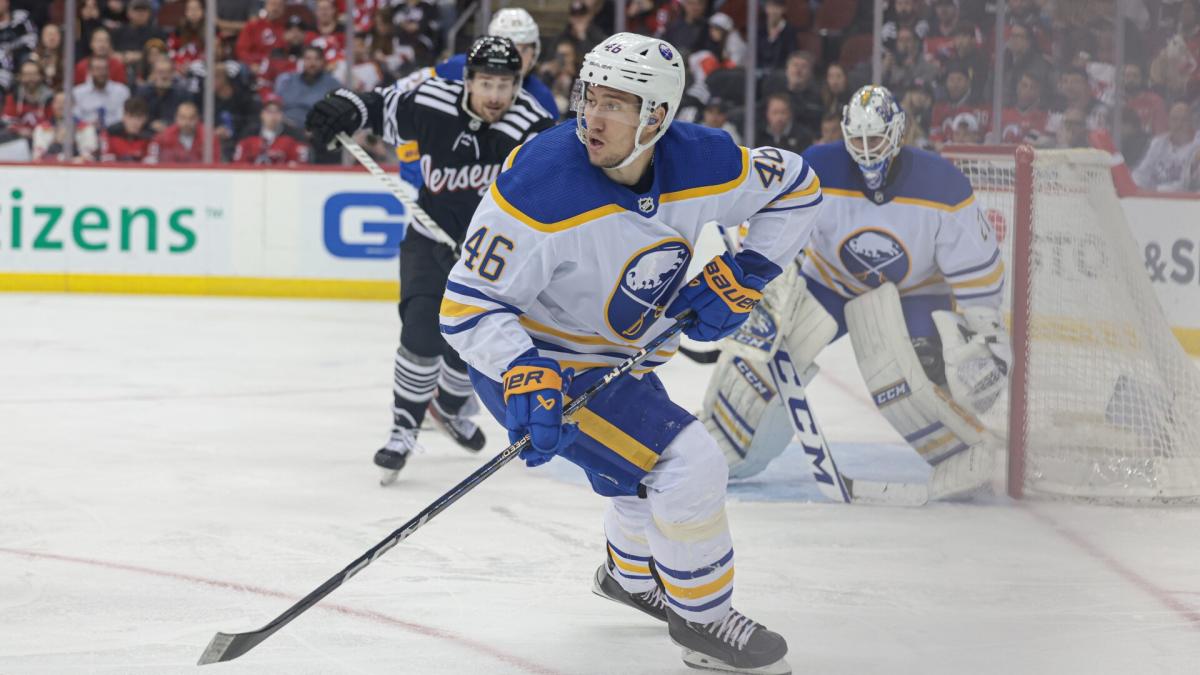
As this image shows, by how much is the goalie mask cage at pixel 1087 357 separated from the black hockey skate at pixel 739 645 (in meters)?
1.64

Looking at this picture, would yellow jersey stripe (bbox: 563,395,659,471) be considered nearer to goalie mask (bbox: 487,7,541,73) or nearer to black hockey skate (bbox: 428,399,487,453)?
black hockey skate (bbox: 428,399,487,453)

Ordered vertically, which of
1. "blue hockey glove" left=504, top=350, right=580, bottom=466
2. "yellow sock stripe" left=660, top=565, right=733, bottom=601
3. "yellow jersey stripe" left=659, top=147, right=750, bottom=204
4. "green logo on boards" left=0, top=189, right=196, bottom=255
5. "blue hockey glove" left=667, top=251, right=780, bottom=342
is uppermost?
"yellow jersey stripe" left=659, top=147, right=750, bottom=204

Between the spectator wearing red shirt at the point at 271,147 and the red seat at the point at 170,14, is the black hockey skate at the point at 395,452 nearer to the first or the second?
the spectator wearing red shirt at the point at 271,147

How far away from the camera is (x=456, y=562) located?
11.0ft

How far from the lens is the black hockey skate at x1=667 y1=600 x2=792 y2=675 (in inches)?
103

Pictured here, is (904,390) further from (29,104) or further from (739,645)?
(29,104)

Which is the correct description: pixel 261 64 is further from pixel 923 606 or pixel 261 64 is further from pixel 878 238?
pixel 923 606

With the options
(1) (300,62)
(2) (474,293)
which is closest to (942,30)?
(1) (300,62)

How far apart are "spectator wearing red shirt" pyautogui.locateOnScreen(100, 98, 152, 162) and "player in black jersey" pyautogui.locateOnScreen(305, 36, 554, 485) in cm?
439

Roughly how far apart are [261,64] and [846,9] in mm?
3071

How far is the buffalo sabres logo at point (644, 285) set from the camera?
260 cm

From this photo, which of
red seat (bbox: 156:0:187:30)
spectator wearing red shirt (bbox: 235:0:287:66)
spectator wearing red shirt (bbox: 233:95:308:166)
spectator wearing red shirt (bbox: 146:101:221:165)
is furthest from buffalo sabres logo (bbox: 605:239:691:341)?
red seat (bbox: 156:0:187:30)

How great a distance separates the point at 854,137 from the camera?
13.3 ft

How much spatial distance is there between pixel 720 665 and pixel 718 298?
1.96 feet
